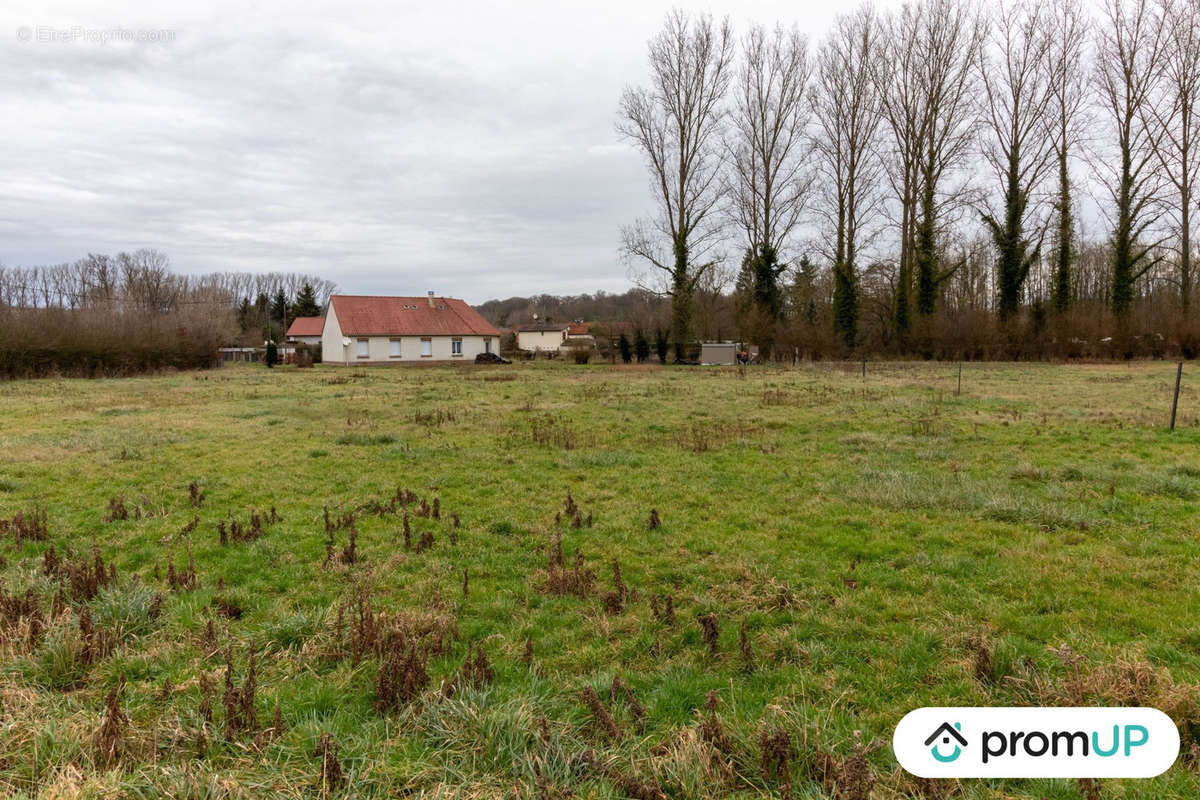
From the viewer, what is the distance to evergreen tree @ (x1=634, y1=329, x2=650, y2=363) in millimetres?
38500

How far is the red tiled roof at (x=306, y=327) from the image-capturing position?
67188 mm

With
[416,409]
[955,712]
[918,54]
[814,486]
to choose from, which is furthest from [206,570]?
[918,54]

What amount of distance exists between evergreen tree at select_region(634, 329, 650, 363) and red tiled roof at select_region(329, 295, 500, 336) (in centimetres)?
1548

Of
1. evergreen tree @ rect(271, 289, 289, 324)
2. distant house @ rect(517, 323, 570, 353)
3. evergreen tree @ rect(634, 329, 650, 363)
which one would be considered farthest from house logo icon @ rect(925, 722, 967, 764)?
evergreen tree @ rect(271, 289, 289, 324)

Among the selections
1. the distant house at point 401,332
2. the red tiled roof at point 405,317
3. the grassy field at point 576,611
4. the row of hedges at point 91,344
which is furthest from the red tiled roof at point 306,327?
the grassy field at point 576,611

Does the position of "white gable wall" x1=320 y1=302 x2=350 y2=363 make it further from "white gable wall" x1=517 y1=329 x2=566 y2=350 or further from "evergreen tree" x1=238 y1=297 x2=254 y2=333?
"evergreen tree" x1=238 y1=297 x2=254 y2=333

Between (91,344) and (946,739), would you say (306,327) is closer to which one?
(91,344)

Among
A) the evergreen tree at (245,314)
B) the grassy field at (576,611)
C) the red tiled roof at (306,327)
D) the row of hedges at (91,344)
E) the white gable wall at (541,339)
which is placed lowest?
the grassy field at (576,611)

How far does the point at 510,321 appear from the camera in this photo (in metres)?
99.1

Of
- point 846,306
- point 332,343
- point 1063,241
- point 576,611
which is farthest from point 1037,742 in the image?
point 332,343

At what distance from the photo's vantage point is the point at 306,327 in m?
68.1

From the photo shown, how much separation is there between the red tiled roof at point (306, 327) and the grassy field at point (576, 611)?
6139cm

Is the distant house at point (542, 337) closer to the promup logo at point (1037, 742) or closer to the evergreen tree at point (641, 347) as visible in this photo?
the evergreen tree at point (641, 347)

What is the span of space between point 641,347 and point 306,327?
150 ft
